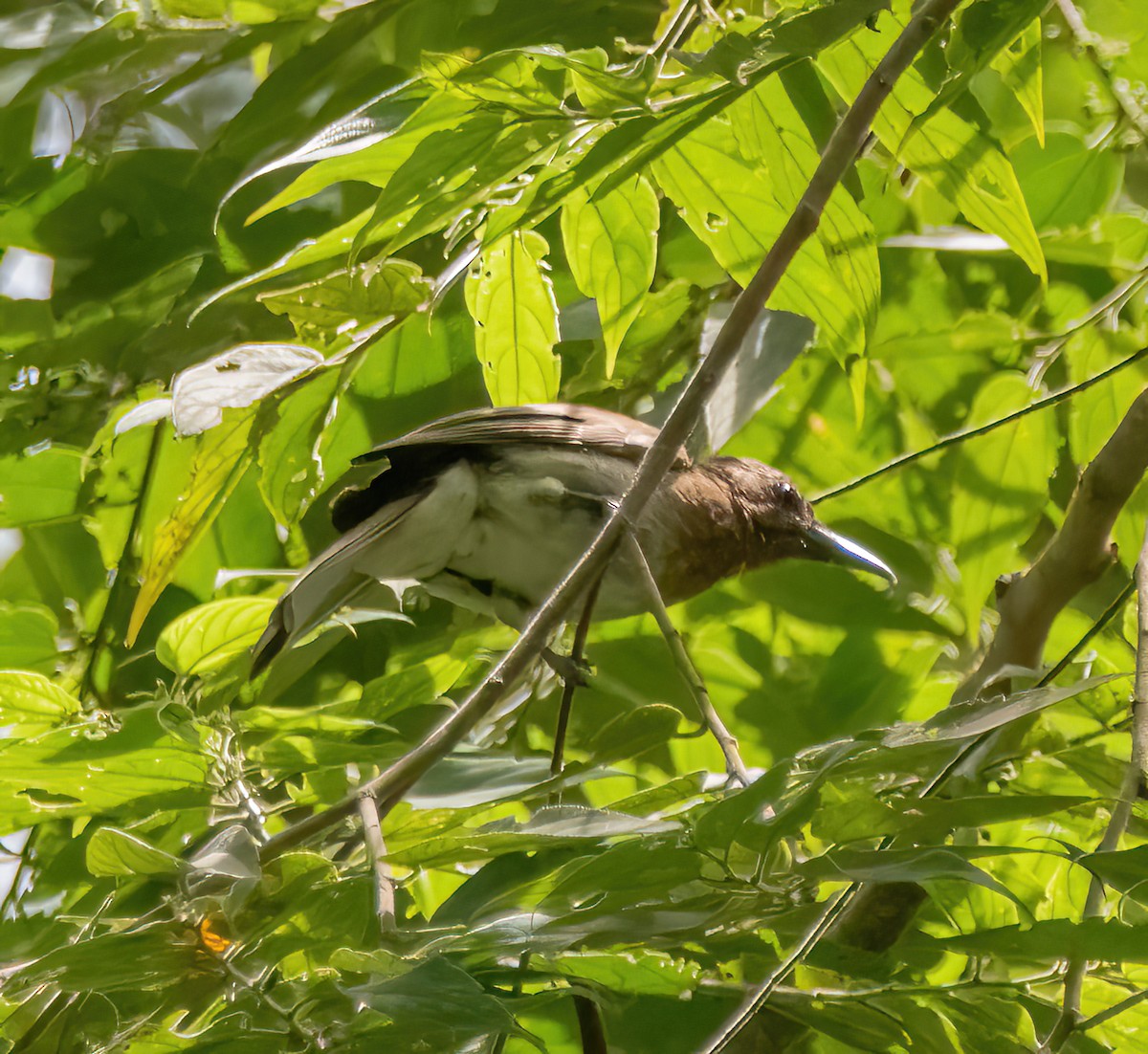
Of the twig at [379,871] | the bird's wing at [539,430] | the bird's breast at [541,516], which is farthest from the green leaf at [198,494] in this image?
the bird's breast at [541,516]

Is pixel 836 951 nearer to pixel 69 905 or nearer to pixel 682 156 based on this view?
pixel 682 156

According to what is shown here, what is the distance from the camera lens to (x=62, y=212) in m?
1.91

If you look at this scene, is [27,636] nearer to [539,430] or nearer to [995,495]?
[539,430]

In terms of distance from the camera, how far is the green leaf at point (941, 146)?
3.25ft

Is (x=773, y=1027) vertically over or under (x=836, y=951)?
under

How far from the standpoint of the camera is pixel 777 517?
1869mm

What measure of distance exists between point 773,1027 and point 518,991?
49 centimetres

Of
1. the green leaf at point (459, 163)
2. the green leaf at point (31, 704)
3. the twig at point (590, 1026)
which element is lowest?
the twig at point (590, 1026)

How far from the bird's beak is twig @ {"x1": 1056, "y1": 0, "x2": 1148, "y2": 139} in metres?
0.67

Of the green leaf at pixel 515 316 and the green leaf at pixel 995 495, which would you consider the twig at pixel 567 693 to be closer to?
the green leaf at pixel 515 316

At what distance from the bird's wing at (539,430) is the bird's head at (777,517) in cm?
16

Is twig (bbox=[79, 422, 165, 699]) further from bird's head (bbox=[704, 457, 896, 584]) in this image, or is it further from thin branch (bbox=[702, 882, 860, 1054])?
thin branch (bbox=[702, 882, 860, 1054])

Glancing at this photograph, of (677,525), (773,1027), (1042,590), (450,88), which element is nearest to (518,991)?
(773,1027)

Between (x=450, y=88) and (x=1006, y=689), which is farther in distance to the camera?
(x=1006, y=689)
